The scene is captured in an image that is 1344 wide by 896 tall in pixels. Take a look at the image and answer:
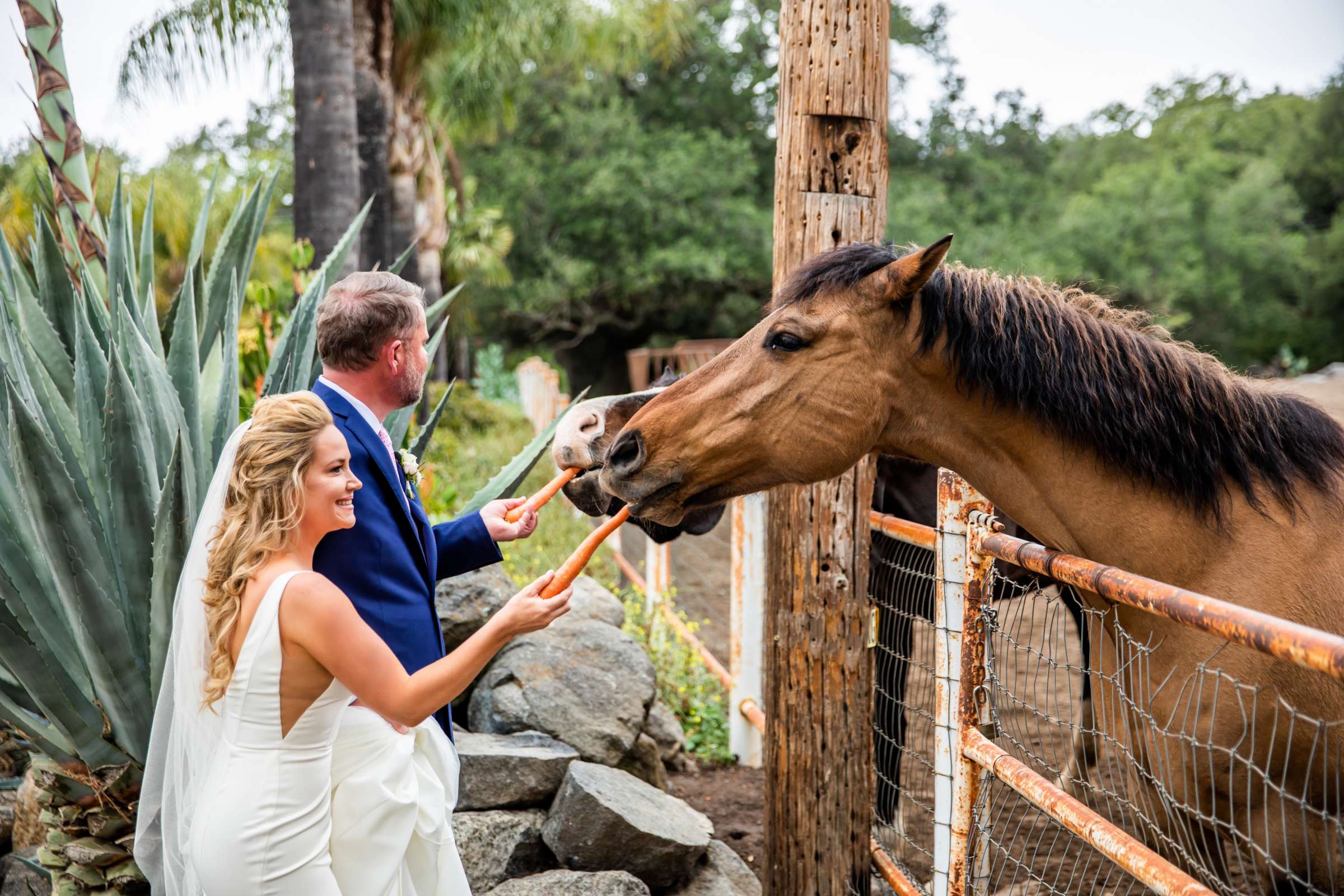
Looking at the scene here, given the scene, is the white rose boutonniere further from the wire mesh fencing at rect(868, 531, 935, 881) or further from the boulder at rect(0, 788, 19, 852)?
the boulder at rect(0, 788, 19, 852)

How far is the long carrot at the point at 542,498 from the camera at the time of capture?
2381 millimetres

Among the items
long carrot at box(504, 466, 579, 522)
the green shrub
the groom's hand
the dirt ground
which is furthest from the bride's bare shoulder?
the green shrub

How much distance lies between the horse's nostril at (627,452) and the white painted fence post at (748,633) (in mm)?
2524

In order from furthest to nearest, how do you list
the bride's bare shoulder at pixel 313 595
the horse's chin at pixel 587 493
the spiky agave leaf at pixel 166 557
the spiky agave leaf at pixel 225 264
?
the spiky agave leaf at pixel 225 264 < the horse's chin at pixel 587 493 < the spiky agave leaf at pixel 166 557 < the bride's bare shoulder at pixel 313 595

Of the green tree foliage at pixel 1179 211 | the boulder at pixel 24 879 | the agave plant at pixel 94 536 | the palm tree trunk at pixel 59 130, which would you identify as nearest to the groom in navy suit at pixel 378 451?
the agave plant at pixel 94 536

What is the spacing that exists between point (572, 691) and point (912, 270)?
8.60ft

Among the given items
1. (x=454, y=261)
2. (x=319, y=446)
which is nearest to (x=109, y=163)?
(x=454, y=261)

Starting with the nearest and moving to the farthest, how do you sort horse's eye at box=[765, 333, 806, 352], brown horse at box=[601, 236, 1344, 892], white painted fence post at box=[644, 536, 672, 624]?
1. brown horse at box=[601, 236, 1344, 892]
2. horse's eye at box=[765, 333, 806, 352]
3. white painted fence post at box=[644, 536, 672, 624]

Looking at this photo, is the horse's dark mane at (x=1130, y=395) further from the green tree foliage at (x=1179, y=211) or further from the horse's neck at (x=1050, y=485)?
the green tree foliage at (x=1179, y=211)

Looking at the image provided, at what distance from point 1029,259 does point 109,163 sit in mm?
27166

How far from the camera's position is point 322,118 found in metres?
6.78

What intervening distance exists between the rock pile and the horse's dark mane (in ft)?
5.80

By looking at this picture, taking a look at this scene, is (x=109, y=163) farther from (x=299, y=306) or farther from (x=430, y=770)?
(x=430, y=770)

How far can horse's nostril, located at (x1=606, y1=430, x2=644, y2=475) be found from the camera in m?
2.35
